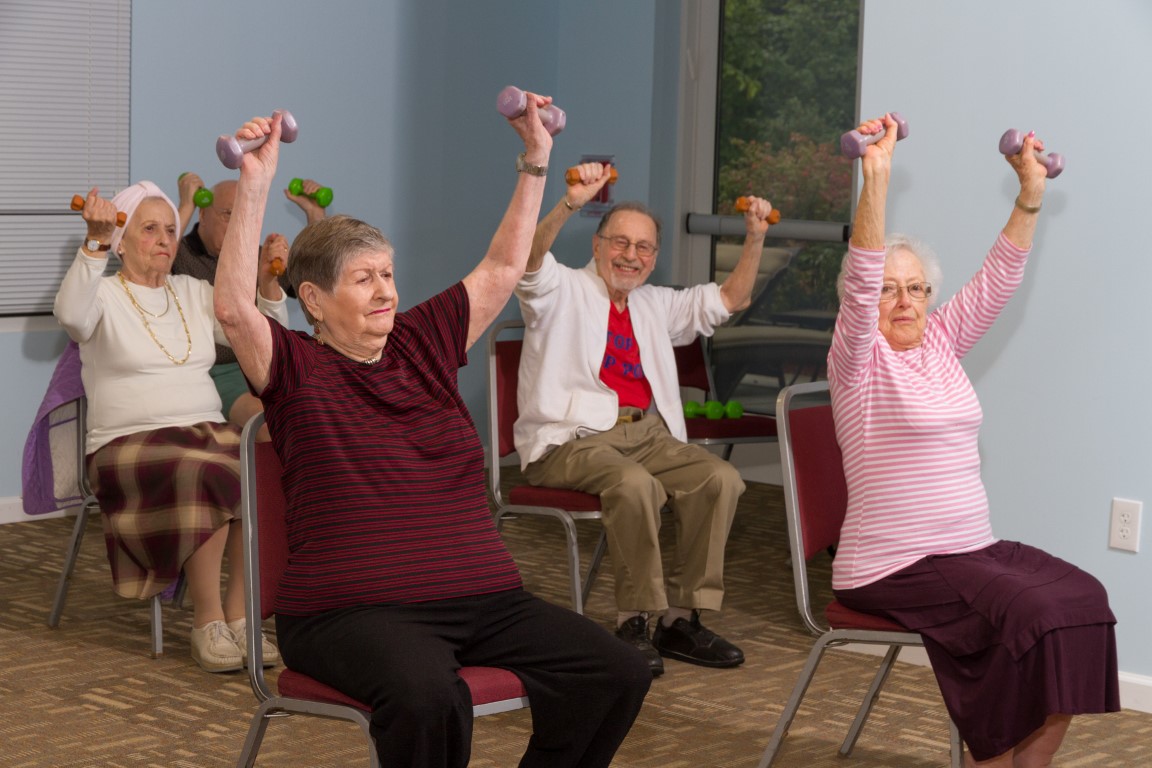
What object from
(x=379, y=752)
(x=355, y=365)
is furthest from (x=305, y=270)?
(x=379, y=752)

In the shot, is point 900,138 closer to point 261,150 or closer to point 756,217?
point 261,150

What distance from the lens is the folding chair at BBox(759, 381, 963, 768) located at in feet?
8.68

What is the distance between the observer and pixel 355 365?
242 centimetres

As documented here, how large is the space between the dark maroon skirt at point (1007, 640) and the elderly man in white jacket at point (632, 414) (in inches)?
41.1

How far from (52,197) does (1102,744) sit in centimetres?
359

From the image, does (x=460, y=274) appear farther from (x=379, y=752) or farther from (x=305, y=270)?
(x=379, y=752)

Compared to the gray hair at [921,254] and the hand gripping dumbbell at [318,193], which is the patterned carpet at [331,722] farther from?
the hand gripping dumbbell at [318,193]

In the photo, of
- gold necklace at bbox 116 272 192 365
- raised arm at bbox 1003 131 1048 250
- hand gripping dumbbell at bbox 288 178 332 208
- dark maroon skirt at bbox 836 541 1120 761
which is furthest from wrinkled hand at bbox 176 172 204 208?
dark maroon skirt at bbox 836 541 1120 761

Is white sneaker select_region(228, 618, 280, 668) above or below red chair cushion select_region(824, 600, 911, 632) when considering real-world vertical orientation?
below

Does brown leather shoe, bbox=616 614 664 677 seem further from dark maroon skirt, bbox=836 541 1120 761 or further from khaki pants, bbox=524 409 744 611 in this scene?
dark maroon skirt, bbox=836 541 1120 761

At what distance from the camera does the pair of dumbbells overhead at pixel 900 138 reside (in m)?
2.59

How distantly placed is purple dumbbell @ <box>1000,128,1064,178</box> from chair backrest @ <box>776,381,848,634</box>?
0.60m

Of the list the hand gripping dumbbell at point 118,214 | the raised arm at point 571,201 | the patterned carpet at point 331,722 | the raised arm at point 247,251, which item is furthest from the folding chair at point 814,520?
the hand gripping dumbbell at point 118,214

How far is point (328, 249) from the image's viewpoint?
2473mm
